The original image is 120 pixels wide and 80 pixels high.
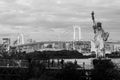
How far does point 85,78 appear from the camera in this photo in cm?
3114

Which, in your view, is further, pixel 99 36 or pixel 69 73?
pixel 99 36

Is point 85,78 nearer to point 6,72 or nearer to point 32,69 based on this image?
point 32,69

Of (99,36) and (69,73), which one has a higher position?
(99,36)

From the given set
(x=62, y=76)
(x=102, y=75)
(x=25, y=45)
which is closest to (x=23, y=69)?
(x=62, y=76)

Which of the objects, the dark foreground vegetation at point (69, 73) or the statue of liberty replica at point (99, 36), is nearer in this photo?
the dark foreground vegetation at point (69, 73)

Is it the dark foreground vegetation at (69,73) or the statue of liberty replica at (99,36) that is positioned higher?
the statue of liberty replica at (99,36)

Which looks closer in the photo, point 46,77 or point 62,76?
point 46,77

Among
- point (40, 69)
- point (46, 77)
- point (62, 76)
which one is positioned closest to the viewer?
point (46, 77)

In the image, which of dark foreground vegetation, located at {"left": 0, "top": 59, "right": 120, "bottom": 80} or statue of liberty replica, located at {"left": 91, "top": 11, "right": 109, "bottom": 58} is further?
statue of liberty replica, located at {"left": 91, "top": 11, "right": 109, "bottom": 58}

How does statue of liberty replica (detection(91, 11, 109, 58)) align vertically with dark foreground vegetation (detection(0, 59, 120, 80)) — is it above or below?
above

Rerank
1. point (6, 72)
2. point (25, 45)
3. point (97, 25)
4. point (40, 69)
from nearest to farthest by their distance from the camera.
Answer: point (40, 69) < point (6, 72) < point (97, 25) < point (25, 45)

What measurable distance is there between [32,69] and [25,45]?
129 metres

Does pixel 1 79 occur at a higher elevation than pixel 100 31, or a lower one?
lower

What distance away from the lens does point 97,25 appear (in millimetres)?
43688
